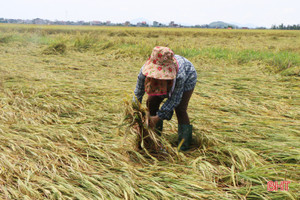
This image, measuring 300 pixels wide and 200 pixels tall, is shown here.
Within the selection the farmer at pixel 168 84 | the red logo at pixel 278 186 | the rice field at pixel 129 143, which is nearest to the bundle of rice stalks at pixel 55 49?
the rice field at pixel 129 143

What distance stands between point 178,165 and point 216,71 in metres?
4.05

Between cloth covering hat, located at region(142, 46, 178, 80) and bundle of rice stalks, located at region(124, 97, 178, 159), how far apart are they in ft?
0.96

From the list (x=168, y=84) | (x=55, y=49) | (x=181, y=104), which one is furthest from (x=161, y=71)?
(x=55, y=49)

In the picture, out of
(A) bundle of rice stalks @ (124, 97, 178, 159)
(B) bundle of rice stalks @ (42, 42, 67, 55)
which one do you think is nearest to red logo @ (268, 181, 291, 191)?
(A) bundle of rice stalks @ (124, 97, 178, 159)

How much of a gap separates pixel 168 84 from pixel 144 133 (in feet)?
1.48

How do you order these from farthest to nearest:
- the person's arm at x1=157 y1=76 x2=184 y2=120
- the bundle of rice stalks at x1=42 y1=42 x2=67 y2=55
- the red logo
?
the bundle of rice stalks at x1=42 y1=42 x2=67 y2=55 < the person's arm at x1=157 y1=76 x2=184 y2=120 < the red logo

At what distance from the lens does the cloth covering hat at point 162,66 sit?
1.73 metres

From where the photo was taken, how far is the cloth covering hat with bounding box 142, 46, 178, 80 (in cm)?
173

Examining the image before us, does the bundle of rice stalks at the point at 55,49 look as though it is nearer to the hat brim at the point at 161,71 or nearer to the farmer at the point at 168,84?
the farmer at the point at 168,84

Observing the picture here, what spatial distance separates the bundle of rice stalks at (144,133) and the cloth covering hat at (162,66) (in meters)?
0.29

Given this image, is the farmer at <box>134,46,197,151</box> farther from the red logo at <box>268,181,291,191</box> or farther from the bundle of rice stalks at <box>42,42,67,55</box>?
the bundle of rice stalks at <box>42,42,67,55</box>

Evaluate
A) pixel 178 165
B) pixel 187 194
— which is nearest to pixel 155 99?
pixel 178 165

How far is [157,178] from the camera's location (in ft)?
5.54

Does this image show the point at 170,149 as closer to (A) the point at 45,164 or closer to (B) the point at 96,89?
(A) the point at 45,164
